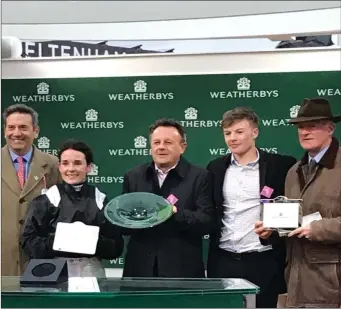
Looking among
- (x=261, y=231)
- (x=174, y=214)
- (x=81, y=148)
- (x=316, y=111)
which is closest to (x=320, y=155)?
(x=316, y=111)

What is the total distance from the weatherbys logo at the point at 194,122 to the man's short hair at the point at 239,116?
39 millimetres

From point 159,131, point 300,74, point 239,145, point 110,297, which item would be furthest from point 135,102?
point 110,297

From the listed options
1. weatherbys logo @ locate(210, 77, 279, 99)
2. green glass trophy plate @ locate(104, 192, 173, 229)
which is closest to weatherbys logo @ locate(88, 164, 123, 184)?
green glass trophy plate @ locate(104, 192, 173, 229)

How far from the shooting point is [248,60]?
2.67 metres

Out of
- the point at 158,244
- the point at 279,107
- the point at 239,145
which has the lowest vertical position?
the point at 158,244

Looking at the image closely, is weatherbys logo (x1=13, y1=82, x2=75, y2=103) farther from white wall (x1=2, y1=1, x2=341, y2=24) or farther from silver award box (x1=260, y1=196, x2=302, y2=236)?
silver award box (x1=260, y1=196, x2=302, y2=236)

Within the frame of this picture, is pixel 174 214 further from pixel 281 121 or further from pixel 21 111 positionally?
pixel 21 111

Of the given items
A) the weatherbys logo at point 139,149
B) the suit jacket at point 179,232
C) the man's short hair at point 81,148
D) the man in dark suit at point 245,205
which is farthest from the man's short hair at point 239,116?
the man's short hair at point 81,148

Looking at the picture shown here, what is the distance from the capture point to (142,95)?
2734 millimetres

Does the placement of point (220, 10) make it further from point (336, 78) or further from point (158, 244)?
Answer: point (158, 244)

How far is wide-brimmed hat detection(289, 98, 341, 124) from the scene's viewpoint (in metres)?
2.60

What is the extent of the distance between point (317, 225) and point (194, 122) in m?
0.71

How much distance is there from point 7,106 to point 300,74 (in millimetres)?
1339

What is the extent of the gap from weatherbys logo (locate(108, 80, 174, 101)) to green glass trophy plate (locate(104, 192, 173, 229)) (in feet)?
1.42
